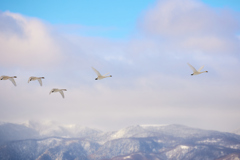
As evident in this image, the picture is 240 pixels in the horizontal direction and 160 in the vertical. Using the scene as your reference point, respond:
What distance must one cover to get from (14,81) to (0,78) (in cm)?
499

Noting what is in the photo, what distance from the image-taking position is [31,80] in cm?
11081

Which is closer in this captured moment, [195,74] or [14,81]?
[14,81]

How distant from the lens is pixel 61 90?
12194cm

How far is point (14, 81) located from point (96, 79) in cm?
3083

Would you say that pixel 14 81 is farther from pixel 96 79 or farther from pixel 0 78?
pixel 96 79

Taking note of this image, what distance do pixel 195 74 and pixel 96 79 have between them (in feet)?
132

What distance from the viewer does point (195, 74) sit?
116 metres

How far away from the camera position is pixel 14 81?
10750 centimetres

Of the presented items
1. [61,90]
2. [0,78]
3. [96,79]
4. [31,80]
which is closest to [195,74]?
[96,79]

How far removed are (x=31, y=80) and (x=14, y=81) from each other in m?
6.32

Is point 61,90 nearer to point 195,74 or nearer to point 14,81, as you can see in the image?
point 14,81

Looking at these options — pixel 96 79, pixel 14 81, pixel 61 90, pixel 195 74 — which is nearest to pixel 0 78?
pixel 14 81

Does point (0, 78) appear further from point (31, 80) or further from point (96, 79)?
point (96, 79)

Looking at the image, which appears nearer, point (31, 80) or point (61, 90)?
point (31, 80)
